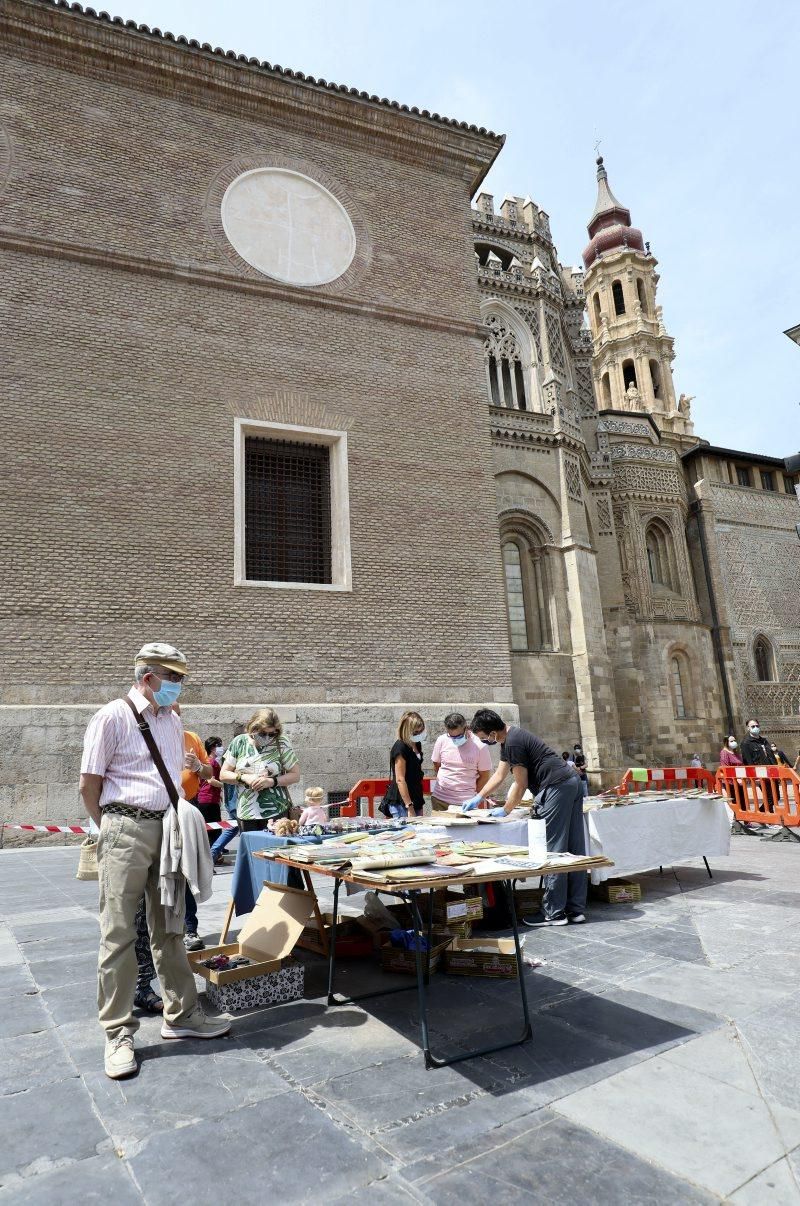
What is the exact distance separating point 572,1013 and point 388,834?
4.67ft

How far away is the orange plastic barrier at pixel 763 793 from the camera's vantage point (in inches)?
378

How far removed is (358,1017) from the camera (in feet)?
11.7

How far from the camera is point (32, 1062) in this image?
3.05m

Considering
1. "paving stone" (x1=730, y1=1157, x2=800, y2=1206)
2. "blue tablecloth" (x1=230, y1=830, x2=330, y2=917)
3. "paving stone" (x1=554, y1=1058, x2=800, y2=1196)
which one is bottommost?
"paving stone" (x1=730, y1=1157, x2=800, y2=1206)

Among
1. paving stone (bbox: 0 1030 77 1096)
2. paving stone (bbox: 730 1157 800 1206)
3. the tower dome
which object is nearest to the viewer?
paving stone (bbox: 730 1157 800 1206)

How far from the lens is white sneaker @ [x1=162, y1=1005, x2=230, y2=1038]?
3.29 metres

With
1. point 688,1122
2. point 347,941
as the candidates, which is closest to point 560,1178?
point 688,1122

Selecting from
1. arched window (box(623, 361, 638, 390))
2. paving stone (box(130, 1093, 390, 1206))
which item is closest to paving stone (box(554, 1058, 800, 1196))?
paving stone (box(130, 1093, 390, 1206))

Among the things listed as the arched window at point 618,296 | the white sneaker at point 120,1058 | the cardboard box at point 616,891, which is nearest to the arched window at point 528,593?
the cardboard box at point 616,891

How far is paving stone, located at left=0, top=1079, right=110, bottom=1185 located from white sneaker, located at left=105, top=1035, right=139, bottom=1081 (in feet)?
0.40

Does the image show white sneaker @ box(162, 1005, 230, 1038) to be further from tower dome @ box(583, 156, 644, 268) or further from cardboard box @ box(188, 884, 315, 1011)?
tower dome @ box(583, 156, 644, 268)

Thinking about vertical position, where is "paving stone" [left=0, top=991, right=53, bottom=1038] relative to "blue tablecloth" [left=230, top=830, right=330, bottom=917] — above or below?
below

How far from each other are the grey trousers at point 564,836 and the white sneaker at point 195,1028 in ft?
8.93

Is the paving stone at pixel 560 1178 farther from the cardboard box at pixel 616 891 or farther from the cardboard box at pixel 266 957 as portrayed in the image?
the cardboard box at pixel 616 891
